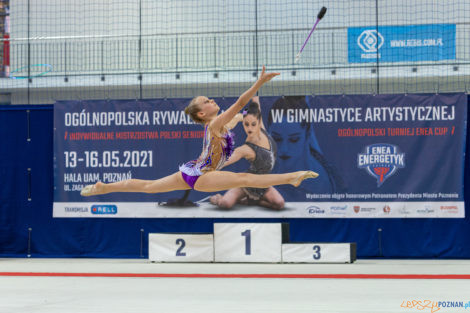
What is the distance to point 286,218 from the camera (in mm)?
12867

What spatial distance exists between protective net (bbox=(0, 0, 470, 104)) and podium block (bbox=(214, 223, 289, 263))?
10.3 ft

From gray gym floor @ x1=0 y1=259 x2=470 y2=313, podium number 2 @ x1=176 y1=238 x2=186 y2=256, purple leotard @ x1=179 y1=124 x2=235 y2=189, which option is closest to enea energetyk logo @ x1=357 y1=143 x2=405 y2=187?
gray gym floor @ x1=0 y1=259 x2=470 y2=313

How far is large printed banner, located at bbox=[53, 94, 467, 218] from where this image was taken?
12.6 metres

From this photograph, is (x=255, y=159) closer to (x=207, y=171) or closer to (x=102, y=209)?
(x=102, y=209)

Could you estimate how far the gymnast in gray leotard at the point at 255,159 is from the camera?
1284cm

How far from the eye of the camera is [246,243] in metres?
12.3

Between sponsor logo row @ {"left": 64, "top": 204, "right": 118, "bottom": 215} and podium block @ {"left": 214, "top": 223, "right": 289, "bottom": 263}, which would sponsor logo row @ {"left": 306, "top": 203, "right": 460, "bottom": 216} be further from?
sponsor logo row @ {"left": 64, "top": 204, "right": 118, "bottom": 215}

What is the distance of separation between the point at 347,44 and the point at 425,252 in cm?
497

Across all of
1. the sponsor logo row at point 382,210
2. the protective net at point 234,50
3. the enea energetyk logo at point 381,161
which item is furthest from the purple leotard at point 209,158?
the protective net at point 234,50

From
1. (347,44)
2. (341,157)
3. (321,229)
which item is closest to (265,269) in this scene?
(321,229)

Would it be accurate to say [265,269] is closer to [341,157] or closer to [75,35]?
[341,157]

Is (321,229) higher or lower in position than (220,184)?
lower

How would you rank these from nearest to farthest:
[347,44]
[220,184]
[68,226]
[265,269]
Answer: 1. [220,184]
2. [265,269]
3. [68,226]
4. [347,44]

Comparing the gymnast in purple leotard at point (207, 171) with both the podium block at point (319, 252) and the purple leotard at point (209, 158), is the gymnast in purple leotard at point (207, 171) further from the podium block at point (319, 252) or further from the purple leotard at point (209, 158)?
the podium block at point (319, 252)
